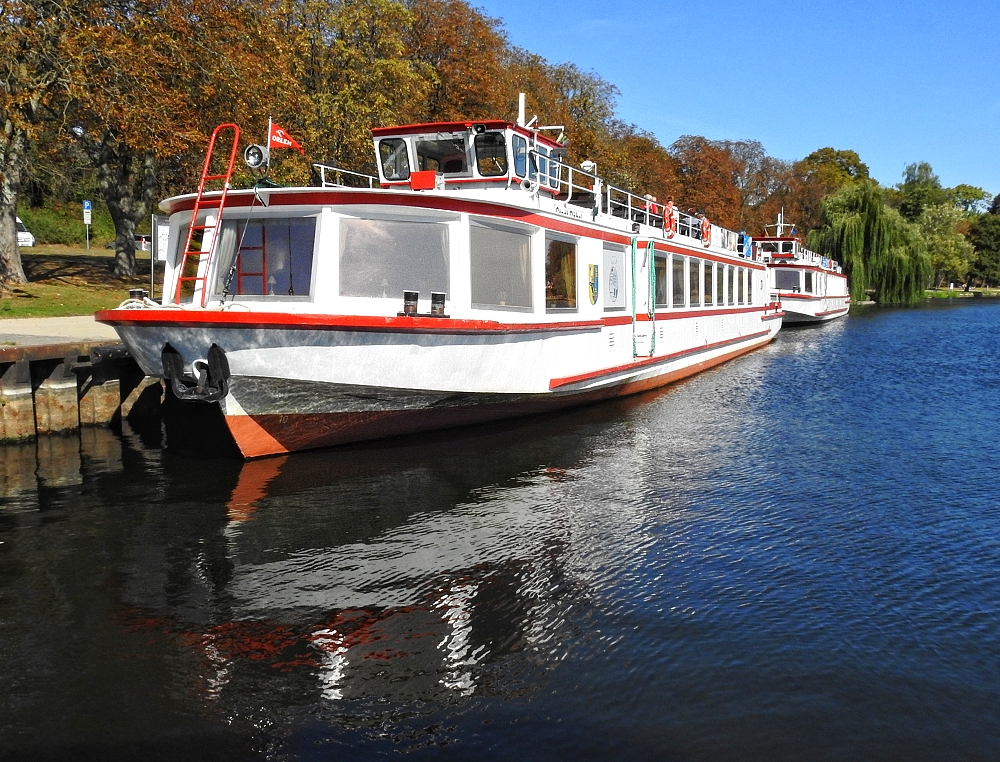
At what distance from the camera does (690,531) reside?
859 centimetres

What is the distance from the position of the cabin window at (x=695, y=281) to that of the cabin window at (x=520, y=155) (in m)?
7.09

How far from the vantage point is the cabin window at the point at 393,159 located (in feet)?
46.0

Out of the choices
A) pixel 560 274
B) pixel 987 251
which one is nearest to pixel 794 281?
pixel 560 274

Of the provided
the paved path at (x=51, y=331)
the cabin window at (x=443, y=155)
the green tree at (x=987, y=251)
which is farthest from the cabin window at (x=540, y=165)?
the green tree at (x=987, y=251)

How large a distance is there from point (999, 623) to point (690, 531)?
2.78 meters

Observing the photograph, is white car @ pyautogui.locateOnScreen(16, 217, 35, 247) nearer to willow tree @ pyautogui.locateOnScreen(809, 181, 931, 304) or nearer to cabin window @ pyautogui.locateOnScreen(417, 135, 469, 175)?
cabin window @ pyautogui.locateOnScreen(417, 135, 469, 175)

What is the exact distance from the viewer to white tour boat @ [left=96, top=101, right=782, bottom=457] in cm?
1013

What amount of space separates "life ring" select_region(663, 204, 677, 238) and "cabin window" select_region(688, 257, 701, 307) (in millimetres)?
1264

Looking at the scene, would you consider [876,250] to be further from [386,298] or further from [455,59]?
[386,298]

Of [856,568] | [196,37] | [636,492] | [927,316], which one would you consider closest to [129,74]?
[196,37]

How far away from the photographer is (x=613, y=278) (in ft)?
50.2

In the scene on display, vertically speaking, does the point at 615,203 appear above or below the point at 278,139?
below

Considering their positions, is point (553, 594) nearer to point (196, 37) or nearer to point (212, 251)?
point (212, 251)

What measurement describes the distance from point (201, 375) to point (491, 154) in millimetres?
5622
